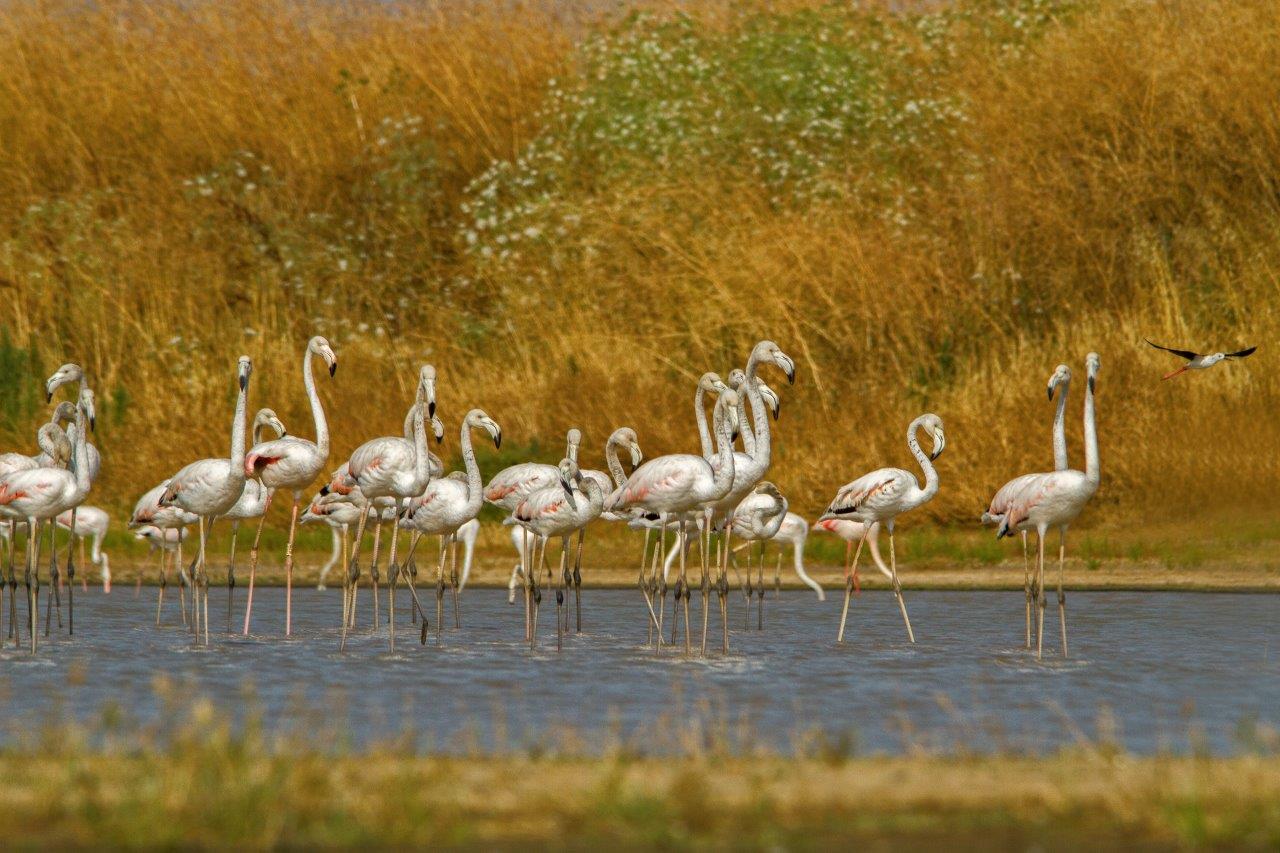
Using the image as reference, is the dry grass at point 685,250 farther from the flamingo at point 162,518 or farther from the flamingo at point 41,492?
the flamingo at point 41,492

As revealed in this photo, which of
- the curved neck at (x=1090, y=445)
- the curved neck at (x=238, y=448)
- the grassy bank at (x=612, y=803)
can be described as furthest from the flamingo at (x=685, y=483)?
the grassy bank at (x=612, y=803)

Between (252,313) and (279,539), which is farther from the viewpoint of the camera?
(252,313)

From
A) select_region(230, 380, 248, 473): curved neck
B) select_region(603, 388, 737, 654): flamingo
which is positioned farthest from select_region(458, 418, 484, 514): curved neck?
select_region(230, 380, 248, 473): curved neck

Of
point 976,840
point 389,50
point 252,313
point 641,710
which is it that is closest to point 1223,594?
point 641,710

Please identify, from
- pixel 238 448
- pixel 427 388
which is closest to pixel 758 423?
pixel 427 388

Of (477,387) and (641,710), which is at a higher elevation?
(477,387)

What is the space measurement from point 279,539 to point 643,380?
387cm

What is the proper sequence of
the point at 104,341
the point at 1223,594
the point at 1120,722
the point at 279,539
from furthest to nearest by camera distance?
the point at 104,341 → the point at 279,539 → the point at 1223,594 → the point at 1120,722

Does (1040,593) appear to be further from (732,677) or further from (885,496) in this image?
(732,677)

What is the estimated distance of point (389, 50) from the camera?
81.7ft

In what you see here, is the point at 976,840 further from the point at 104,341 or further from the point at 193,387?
the point at 104,341

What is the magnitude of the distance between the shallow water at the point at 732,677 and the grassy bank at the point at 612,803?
16.4 inches

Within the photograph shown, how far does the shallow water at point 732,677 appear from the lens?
784 centimetres

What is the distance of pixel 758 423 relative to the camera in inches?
450
